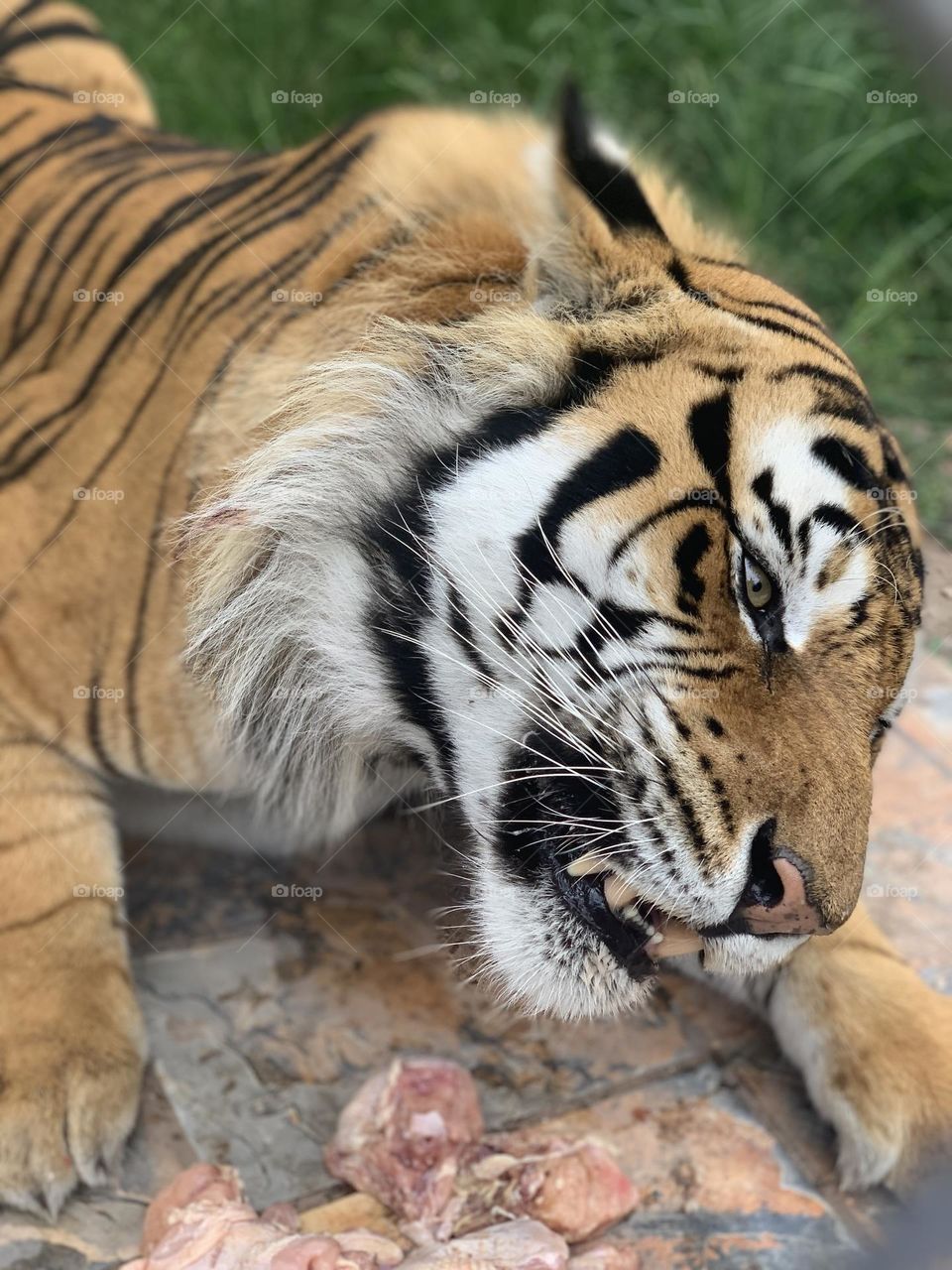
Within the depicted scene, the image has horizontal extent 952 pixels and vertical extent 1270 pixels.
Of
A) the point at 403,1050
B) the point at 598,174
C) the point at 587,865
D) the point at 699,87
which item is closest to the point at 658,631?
the point at 587,865

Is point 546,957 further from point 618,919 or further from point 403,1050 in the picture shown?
point 403,1050

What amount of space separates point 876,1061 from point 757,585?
825mm

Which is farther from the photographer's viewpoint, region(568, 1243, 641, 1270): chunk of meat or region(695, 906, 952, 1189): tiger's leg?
region(695, 906, 952, 1189): tiger's leg

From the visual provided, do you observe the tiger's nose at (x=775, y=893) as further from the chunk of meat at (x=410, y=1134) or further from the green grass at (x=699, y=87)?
the green grass at (x=699, y=87)

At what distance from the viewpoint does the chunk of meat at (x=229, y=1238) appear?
1.62 m

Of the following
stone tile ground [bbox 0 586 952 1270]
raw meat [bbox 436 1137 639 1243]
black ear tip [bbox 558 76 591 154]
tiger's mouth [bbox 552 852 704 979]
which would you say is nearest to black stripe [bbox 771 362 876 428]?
black ear tip [bbox 558 76 591 154]

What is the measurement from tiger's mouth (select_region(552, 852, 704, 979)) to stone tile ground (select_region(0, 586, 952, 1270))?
415 mm

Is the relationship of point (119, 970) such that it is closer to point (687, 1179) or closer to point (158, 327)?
point (687, 1179)

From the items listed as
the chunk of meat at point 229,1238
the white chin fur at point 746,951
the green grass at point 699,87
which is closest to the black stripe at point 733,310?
the white chin fur at point 746,951

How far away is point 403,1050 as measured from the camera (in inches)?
81.6

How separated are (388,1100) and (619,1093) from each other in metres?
0.38

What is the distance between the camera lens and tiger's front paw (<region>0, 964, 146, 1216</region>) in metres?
1.78

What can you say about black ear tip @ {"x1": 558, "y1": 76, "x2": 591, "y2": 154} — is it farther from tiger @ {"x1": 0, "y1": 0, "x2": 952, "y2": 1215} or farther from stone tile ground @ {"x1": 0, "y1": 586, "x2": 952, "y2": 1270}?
stone tile ground @ {"x1": 0, "y1": 586, "x2": 952, "y2": 1270}

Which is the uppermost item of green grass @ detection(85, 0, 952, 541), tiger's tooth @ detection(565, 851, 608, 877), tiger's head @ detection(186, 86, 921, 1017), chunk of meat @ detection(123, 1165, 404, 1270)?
green grass @ detection(85, 0, 952, 541)
